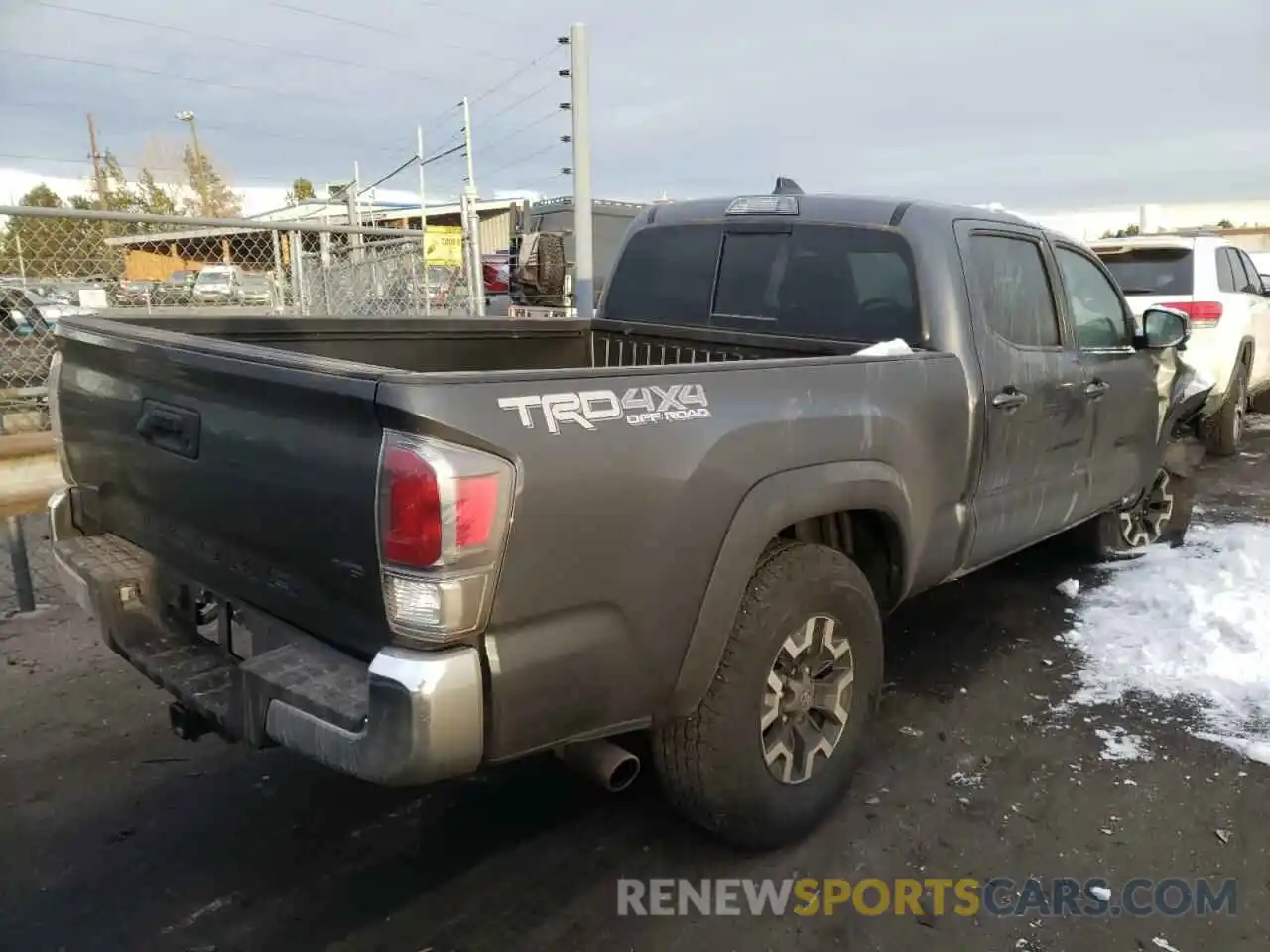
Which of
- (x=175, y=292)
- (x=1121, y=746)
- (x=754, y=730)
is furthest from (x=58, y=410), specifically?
(x=175, y=292)

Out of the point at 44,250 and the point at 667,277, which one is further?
the point at 44,250

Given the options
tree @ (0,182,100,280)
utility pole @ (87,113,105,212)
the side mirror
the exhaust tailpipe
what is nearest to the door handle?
the side mirror

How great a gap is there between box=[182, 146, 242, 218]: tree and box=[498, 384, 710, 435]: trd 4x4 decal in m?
48.6

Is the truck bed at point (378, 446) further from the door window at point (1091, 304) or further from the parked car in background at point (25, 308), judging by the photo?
the parked car in background at point (25, 308)

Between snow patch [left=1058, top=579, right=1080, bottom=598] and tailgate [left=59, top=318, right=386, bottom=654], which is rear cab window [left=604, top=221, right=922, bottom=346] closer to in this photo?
tailgate [left=59, top=318, right=386, bottom=654]

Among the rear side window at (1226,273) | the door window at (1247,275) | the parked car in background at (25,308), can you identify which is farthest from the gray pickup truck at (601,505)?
the door window at (1247,275)

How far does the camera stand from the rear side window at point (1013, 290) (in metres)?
3.81

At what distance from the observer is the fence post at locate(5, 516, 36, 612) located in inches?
192

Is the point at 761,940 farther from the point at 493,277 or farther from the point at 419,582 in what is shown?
the point at 493,277

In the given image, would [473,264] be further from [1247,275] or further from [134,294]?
[1247,275]

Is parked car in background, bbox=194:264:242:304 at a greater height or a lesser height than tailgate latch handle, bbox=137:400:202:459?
greater

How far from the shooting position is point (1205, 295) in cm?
812

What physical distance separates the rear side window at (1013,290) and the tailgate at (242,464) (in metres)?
2.58

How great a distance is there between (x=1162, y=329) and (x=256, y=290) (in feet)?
26.0
